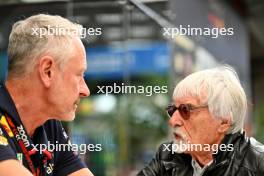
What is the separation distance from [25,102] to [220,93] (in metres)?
0.52

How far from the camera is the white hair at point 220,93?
4.92 feet

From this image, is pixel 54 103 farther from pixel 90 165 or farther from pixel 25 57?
pixel 90 165

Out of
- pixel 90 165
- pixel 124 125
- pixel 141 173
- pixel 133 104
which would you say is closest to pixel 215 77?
pixel 141 173

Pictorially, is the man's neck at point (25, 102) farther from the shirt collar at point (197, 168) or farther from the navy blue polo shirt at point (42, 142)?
the shirt collar at point (197, 168)

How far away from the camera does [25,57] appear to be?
4.20ft

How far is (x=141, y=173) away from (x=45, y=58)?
0.48m

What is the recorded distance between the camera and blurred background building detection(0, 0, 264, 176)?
6.32ft

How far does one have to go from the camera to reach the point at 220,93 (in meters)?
1.51

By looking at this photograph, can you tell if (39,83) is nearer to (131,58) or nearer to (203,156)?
(203,156)

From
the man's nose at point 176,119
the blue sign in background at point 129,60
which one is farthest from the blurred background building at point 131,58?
the man's nose at point 176,119

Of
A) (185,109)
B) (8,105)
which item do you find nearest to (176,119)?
(185,109)

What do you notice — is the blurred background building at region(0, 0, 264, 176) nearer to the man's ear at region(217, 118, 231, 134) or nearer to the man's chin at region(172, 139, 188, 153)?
the man's ear at region(217, 118, 231, 134)

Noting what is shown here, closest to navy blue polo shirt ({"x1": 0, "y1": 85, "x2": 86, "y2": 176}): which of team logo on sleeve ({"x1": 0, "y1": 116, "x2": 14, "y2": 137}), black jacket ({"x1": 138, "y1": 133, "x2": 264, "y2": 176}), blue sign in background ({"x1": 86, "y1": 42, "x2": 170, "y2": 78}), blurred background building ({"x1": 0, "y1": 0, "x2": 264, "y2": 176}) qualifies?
team logo on sleeve ({"x1": 0, "y1": 116, "x2": 14, "y2": 137})

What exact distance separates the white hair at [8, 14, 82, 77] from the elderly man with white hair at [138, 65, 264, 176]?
0.39 metres
